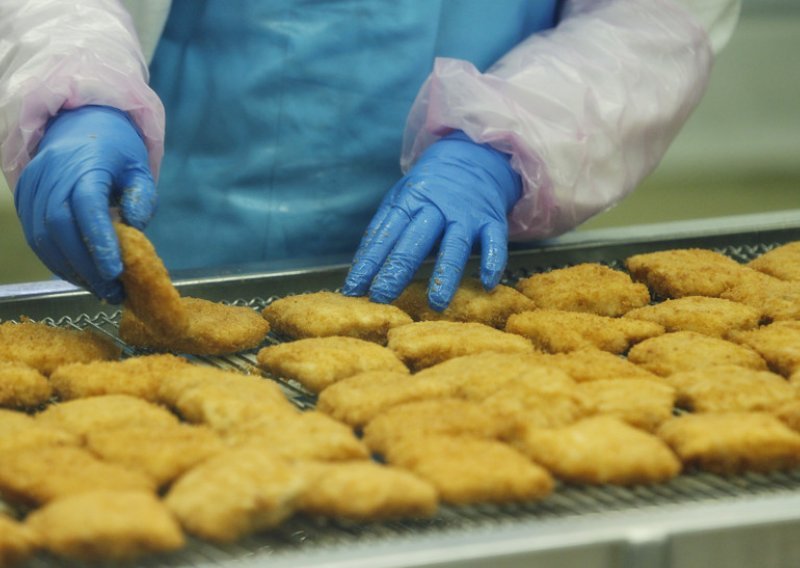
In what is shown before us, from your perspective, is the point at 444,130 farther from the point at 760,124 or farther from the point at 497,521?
the point at 760,124

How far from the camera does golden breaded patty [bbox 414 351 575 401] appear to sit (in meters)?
1.97

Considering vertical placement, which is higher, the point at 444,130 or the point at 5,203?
the point at 444,130

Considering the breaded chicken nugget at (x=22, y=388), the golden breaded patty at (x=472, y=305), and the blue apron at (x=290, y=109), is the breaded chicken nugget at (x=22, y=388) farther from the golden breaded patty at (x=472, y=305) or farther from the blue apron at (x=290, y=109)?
the blue apron at (x=290, y=109)

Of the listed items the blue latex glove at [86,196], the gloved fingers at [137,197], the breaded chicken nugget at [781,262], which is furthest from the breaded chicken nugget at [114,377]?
the breaded chicken nugget at [781,262]

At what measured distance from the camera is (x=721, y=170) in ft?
21.4

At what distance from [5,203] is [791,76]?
4176mm

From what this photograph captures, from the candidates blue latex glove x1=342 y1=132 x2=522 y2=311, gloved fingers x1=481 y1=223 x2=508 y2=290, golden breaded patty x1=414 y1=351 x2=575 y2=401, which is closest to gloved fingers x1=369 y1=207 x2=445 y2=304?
blue latex glove x1=342 y1=132 x2=522 y2=311

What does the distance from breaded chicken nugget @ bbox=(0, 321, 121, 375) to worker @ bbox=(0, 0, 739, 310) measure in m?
0.33

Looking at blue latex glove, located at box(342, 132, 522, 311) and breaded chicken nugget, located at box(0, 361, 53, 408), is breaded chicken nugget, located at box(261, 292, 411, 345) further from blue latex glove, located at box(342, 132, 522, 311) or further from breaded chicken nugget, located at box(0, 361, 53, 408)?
breaded chicken nugget, located at box(0, 361, 53, 408)

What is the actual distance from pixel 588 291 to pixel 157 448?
1.14 metres

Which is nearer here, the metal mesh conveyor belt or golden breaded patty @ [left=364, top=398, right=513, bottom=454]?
the metal mesh conveyor belt

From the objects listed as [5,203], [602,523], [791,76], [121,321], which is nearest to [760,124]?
[791,76]

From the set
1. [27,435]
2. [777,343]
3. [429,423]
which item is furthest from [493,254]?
[27,435]

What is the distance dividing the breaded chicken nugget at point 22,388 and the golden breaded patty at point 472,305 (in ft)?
2.53
